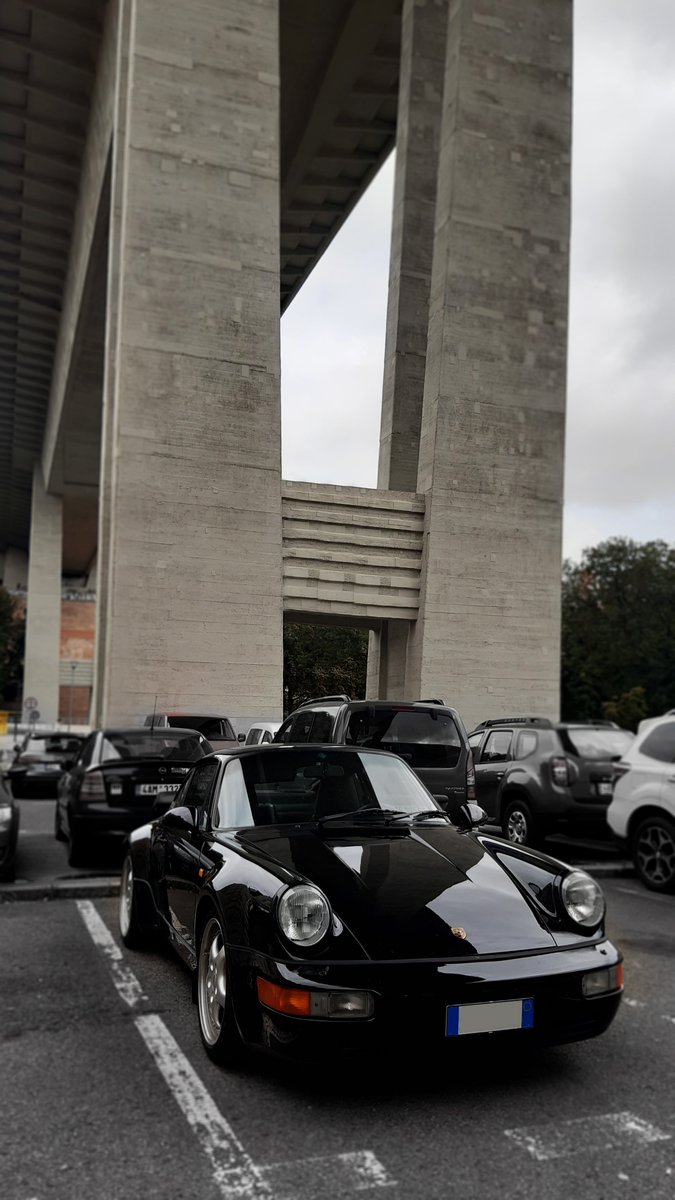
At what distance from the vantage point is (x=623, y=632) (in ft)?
194

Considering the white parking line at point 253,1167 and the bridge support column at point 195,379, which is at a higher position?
the bridge support column at point 195,379

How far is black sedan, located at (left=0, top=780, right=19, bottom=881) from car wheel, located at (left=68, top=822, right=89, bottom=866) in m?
0.80

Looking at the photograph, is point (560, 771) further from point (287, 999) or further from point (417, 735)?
point (287, 999)

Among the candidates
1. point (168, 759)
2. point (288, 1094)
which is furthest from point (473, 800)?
point (288, 1094)

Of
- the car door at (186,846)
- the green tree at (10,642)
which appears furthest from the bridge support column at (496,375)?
the green tree at (10,642)

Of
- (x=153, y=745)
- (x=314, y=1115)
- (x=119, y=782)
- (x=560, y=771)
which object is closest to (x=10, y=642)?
(x=153, y=745)

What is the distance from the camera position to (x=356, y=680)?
51.7 ft

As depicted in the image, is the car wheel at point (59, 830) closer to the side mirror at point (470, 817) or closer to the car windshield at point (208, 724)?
the car windshield at point (208, 724)

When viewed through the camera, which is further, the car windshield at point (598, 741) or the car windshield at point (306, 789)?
the car windshield at point (598, 741)

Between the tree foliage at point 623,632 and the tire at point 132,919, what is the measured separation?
5262cm

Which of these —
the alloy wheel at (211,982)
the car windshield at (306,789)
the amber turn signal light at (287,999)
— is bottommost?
the alloy wheel at (211,982)

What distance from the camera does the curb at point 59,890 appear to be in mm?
7953

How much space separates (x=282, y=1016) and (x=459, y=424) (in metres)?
20.4

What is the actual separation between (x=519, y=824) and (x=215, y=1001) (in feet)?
23.7
